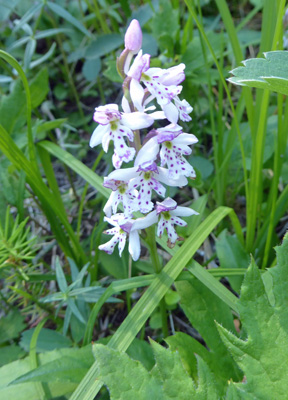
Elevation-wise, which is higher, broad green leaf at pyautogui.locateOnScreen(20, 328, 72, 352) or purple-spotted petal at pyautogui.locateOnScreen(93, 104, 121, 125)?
purple-spotted petal at pyautogui.locateOnScreen(93, 104, 121, 125)

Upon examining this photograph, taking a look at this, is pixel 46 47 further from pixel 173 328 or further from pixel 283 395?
pixel 283 395

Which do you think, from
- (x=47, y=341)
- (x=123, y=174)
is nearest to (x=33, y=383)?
(x=47, y=341)

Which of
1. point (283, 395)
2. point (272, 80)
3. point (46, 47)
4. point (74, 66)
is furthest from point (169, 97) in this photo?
point (46, 47)

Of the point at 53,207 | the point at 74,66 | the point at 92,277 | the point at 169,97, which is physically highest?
the point at 169,97

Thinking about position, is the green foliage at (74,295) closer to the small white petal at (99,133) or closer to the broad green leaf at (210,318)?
the broad green leaf at (210,318)

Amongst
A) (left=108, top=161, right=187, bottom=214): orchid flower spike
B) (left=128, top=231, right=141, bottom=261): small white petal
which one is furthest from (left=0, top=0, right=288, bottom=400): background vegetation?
(left=108, top=161, right=187, bottom=214): orchid flower spike

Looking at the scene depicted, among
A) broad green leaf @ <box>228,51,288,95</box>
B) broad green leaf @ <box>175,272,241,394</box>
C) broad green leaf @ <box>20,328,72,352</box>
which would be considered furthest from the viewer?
broad green leaf @ <box>20,328,72,352</box>

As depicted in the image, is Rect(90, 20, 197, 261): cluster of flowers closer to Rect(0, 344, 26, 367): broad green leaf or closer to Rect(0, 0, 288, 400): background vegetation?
Rect(0, 0, 288, 400): background vegetation
